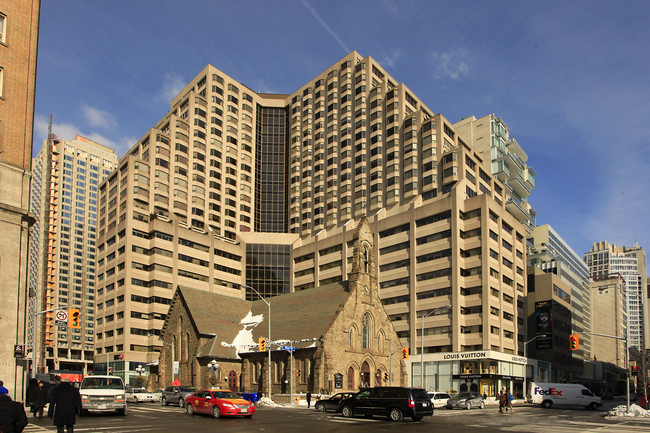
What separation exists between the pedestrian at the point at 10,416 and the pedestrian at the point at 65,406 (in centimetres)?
488

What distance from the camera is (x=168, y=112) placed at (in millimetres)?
136125

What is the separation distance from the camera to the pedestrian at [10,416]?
994cm

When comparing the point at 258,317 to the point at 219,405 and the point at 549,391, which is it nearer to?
the point at 549,391

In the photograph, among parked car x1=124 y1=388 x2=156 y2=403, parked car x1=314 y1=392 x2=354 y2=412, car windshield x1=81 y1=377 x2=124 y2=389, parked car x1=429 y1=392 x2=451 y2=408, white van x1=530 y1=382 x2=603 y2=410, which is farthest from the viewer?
white van x1=530 y1=382 x2=603 y2=410

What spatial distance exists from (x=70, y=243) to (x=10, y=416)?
184 meters

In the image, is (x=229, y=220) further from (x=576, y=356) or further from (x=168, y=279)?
(x=576, y=356)

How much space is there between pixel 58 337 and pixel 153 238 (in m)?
92.5

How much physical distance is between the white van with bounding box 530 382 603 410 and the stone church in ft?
47.5

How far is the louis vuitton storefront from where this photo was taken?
81250 mm

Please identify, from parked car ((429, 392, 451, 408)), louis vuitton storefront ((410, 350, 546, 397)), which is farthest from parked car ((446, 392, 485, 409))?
louis vuitton storefront ((410, 350, 546, 397))

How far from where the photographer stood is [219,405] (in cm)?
2969

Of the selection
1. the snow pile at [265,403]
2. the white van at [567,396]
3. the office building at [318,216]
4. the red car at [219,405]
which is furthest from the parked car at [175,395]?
the white van at [567,396]

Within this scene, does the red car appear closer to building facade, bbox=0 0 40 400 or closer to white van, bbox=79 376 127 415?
white van, bbox=79 376 127 415

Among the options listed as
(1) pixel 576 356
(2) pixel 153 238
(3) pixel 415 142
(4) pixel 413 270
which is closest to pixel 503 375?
(4) pixel 413 270
